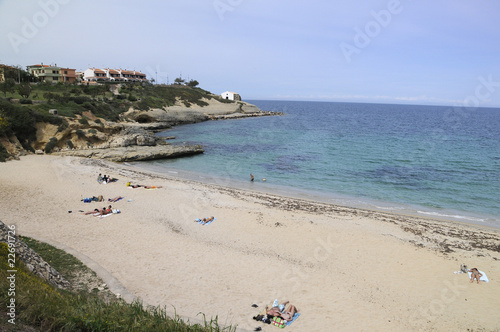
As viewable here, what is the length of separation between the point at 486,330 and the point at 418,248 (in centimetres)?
540

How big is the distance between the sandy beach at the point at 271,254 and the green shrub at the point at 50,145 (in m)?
10.7

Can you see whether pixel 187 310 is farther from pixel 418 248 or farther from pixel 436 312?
pixel 418 248

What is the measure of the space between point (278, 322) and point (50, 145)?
3143cm

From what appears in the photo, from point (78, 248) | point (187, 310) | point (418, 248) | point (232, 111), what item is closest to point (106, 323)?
point (187, 310)

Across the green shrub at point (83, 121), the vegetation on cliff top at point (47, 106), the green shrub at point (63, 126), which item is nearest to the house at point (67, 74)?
the vegetation on cliff top at point (47, 106)

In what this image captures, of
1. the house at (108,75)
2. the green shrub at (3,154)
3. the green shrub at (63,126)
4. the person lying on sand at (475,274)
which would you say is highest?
the house at (108,75)

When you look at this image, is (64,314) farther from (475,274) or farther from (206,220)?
(475,274)

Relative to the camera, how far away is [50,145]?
31.2m

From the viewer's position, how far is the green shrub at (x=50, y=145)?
30975 millimetres

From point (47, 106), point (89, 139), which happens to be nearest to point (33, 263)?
point (89, 139)

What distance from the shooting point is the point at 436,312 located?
9.96 m

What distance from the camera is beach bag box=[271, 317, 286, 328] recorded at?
873 cm

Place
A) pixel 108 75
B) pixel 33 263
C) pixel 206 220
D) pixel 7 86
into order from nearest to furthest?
pixel 33 263 < pixel 206 220 < pixel 7 86 < pixel 108 75

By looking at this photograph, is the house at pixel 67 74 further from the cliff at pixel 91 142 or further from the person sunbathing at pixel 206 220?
the person sunbathing at pixel 206 220
